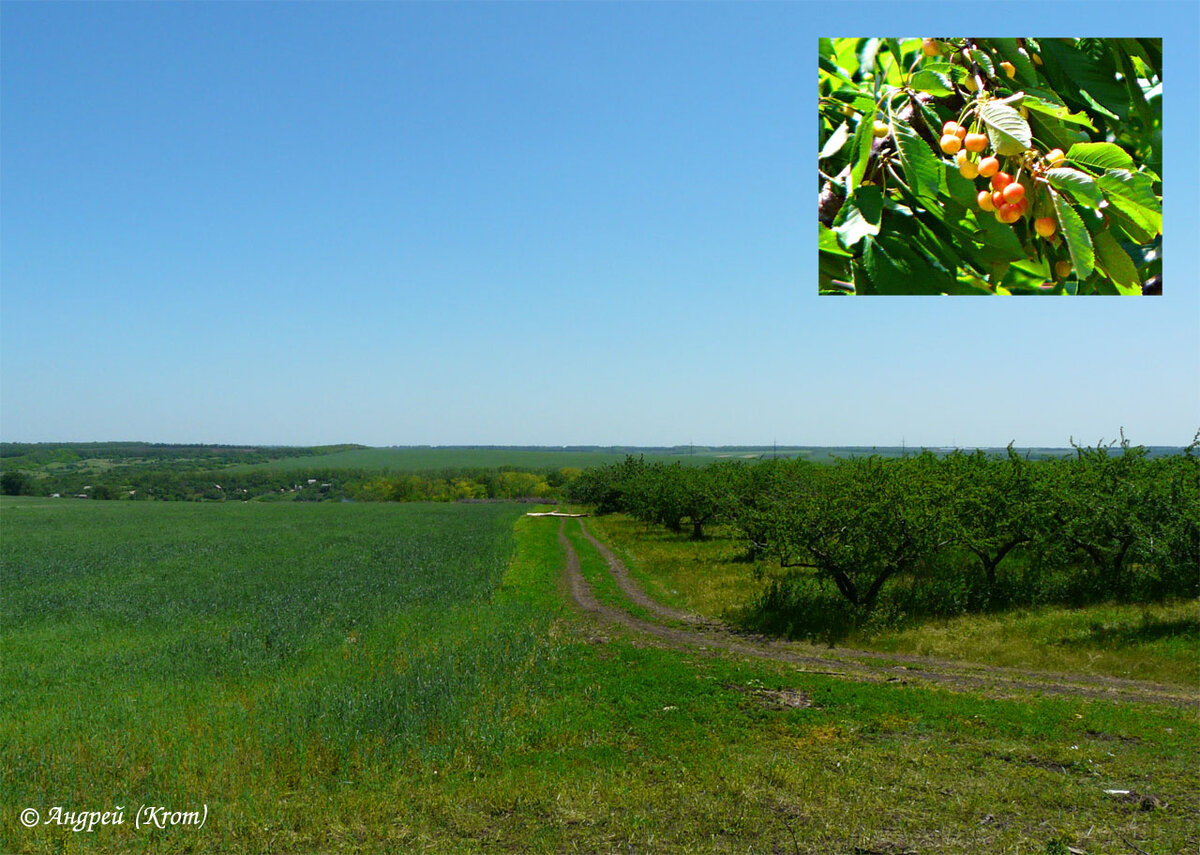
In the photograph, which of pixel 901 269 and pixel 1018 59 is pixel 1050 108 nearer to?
pixel 1018 59

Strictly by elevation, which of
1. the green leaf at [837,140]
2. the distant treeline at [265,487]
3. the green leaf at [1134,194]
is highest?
the green leaf at [837,140]

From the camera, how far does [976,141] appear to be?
226 centimetres

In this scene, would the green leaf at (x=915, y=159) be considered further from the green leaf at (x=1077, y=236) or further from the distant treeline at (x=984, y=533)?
the distant treeline at (x=984, y=533)

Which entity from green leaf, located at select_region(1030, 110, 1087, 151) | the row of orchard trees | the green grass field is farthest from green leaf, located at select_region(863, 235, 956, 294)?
the row of orchard trees

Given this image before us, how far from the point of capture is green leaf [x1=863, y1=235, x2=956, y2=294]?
2.74m

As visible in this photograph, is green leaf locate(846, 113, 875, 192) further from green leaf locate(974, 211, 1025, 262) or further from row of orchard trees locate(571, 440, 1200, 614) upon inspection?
row of orchard trees locate(571, 440, 1200, 614)

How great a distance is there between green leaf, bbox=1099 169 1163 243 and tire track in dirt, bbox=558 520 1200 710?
12.1m

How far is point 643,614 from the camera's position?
767 inches

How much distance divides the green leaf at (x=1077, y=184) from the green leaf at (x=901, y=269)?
0.68 meters

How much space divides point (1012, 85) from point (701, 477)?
4431cm

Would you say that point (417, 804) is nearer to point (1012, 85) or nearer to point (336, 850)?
point (336, 850)

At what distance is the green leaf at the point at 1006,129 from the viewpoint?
206cm

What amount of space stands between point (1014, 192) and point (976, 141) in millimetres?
219

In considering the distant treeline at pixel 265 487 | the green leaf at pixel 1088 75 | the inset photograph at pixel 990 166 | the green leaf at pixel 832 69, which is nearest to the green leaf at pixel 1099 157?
the inset photograph at pixel 990 166
